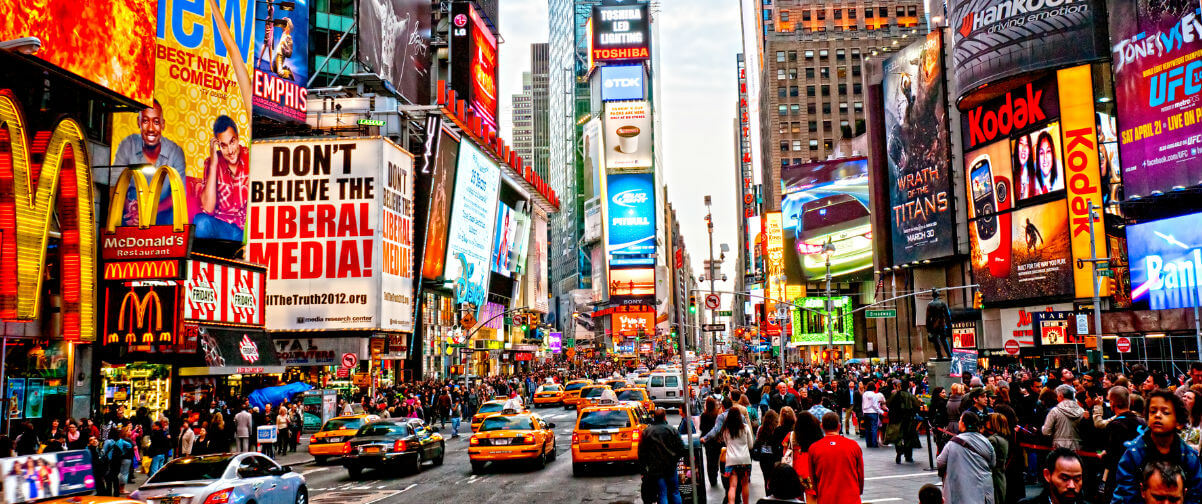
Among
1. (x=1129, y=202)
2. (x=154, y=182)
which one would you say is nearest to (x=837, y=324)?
(x=1129, y=202)

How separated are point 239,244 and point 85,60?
1365cm

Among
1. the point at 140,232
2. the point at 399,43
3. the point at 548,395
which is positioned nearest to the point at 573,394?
the point at 548,395

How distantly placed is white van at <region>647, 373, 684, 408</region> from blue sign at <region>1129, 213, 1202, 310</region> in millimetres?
24496

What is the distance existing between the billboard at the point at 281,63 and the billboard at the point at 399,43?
5.22 m

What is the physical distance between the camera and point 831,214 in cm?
10106

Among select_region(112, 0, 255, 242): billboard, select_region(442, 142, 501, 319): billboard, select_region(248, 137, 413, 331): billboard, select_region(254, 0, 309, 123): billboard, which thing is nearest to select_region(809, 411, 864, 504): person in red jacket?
select_region(112, 0, 255, 242): billboard

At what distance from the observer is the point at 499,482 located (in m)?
19.5

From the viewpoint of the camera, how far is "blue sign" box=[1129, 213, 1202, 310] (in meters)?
45.9

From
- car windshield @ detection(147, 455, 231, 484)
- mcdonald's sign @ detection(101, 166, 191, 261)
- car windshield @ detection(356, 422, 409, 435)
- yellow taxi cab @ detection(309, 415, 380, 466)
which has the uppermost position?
mcdonald's sign @ detection(101, 166, 191, 261)

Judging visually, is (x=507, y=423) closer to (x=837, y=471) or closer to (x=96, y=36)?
(x=837, y=471)

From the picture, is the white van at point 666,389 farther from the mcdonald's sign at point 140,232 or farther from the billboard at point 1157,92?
the billboard at point 1157,92

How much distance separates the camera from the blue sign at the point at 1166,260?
45906 millimetres

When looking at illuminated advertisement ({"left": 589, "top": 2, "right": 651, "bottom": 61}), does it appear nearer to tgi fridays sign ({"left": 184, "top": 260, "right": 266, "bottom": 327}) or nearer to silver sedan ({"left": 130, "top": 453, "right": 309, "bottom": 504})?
tgi fridays sign ({"left": 184, "top": 260, "right": 266, "bottom": 327})

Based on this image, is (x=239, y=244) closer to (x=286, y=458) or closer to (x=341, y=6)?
(x=286, y=458)
